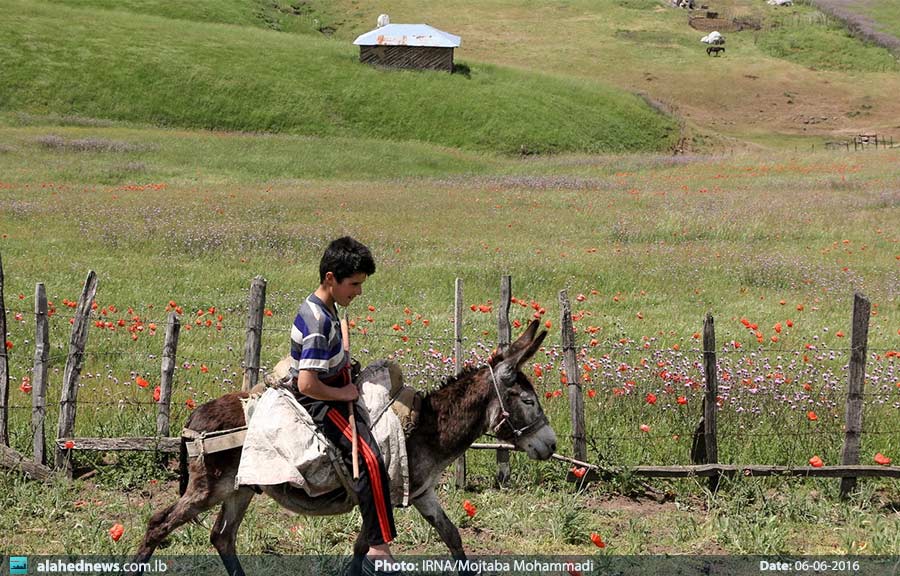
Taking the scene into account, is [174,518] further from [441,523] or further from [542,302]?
[542,302]

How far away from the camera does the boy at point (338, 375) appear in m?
5.70

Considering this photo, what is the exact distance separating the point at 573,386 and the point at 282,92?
52.8 metres


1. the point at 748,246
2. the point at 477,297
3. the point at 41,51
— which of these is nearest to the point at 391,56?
the point at 41,51

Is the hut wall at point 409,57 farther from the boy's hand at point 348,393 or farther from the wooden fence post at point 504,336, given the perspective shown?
the boy's hand at point 348,393

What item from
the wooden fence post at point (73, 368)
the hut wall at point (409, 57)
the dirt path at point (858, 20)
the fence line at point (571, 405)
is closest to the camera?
the fence line at point (571, 405)

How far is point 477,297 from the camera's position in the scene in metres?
16.3

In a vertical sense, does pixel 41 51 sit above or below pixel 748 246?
above

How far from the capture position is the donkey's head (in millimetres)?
6168

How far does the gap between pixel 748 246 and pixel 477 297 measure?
8.84m

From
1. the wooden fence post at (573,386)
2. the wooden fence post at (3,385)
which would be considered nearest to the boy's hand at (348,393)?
the wooden fence post at (573,386)

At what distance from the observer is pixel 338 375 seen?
236 inches

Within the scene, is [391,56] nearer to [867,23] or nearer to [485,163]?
[485,163]

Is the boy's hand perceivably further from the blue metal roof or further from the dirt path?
the dirt path

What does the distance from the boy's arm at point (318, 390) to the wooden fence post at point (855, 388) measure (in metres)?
5.73
